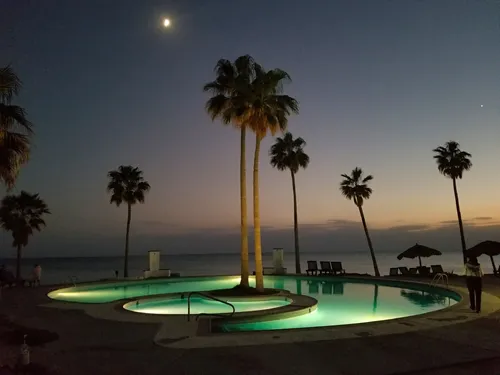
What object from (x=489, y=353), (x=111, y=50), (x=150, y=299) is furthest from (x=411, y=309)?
(x=111, y=50)

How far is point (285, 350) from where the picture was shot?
7.51 meters

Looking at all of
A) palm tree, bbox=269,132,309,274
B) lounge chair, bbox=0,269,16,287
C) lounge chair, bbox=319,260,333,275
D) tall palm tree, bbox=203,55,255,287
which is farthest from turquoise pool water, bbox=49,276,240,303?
palm tree, bbox=269,132,309,274

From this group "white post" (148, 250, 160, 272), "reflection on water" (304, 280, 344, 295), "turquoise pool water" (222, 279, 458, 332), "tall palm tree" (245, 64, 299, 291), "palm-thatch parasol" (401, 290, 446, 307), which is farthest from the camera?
"white post" (148, 250, 160, 272)

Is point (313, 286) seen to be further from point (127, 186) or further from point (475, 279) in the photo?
point (127, 186)

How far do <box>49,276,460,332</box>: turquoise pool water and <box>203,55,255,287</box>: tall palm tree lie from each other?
13.3ft

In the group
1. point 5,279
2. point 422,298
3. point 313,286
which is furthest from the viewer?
point 313,286

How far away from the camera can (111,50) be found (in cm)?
1973

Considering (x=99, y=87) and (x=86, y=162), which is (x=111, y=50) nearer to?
(x=99, y=87)

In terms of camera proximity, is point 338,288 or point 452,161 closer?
point 338,288

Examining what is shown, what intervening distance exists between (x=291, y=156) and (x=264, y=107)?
16434mm

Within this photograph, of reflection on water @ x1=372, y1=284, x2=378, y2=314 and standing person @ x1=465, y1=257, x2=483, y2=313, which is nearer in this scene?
standing person @ x1=465, y1=257, x2=483, y2=313

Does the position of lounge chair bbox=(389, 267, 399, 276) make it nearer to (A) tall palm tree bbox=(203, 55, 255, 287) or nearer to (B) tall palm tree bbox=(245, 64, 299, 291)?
(B) tall palm tree bbox=(245, 64, 299, 291)

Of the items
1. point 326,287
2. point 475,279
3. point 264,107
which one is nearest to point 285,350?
point 475,279

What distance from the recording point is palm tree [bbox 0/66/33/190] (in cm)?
1276
